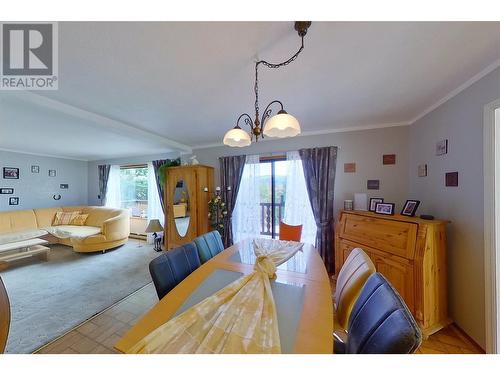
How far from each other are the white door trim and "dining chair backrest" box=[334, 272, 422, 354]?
4.16ft

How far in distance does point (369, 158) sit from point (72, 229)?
6.09m

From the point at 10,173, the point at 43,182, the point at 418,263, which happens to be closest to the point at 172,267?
the point at 418,263

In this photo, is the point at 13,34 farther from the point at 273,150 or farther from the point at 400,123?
the point at 400,123

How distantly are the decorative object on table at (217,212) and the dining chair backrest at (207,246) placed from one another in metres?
1.47

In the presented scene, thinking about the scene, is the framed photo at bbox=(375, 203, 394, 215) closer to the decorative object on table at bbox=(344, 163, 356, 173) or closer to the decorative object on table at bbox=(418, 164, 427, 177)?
the decorative object on table at bbox=(418, 164, 427, 177)

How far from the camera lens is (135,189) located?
5043 millimetres

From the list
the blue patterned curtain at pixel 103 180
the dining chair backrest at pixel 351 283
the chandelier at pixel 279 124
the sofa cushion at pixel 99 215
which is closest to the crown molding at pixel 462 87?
the chandelier at pixel 279 124

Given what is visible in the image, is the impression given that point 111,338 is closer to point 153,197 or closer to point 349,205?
point 349,205

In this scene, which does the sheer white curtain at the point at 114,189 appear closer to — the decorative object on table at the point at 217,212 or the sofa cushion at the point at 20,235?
the sofa cushion at the point at 20,235

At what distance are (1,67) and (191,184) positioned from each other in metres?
2.34

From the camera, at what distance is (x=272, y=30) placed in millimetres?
1058

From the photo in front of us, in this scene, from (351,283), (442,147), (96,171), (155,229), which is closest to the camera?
(351,283)

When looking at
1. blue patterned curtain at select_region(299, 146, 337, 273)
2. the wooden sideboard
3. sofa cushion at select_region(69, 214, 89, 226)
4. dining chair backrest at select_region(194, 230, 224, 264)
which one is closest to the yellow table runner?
dining chair backrest at select_region(194, 230, 224, 264)
